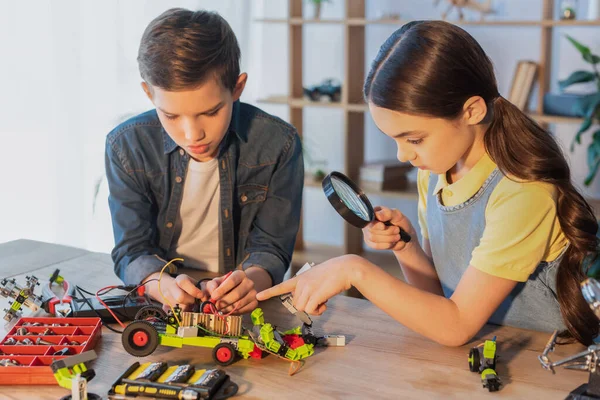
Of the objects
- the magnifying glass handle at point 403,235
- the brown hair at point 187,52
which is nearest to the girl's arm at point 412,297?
Result: the magnifying glass handle at point 403,235

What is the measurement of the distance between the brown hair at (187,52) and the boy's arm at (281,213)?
0.92 ft

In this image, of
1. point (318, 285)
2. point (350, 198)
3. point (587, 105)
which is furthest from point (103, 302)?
point (587, 105)

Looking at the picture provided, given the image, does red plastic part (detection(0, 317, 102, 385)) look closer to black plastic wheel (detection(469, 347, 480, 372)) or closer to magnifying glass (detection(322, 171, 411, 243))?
magnifying glass (detection(322, 171, 411, 243))

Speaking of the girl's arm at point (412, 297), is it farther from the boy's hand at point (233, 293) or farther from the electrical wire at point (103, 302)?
the electrical wire at point (103, 302)

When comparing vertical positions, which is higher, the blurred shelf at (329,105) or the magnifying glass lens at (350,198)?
the magnifying glass lens at (350,198)

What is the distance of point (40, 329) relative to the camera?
4.85ft

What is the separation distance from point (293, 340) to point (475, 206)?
52cm

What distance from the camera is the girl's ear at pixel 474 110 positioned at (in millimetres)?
1569

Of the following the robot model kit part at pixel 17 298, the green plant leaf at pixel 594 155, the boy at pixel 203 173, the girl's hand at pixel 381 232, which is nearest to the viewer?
the robot model kit part at pixel 17 298

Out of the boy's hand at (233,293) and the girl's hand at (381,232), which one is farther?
the girl's hand at (381,232)

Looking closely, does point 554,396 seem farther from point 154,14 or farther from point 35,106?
point 154,14

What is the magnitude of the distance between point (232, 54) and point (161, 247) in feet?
1.83

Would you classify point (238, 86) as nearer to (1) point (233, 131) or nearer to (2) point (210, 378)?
(1) point (233, 131)

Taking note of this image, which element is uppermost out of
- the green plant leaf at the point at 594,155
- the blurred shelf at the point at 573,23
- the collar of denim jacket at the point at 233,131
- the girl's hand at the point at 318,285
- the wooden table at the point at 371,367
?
the blurred shelf at the point at 573,23
